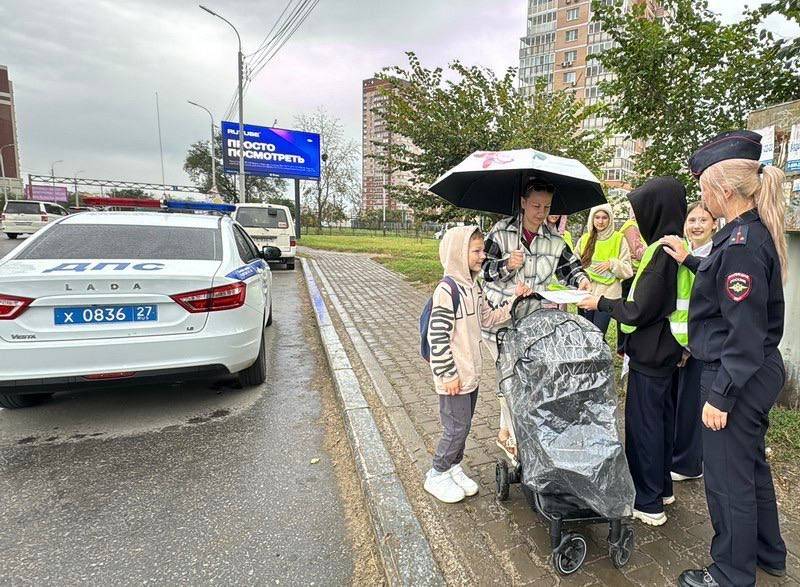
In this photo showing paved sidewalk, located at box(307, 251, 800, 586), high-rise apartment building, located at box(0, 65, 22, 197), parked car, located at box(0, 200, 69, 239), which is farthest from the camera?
high-rise apartment building, located at box(0, 65, 22, 197)

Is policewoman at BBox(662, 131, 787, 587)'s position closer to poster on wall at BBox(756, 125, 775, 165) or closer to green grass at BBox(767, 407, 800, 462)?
green grass at BBox(767, 407, 800, 462)

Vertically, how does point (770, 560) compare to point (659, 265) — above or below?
A: below

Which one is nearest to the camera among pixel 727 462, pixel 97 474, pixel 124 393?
pixel 727 462

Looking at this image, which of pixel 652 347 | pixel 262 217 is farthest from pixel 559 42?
pixel 652 347

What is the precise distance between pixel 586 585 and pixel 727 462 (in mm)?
742

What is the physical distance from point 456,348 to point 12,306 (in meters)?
2.89

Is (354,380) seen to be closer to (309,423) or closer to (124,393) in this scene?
(309,423)

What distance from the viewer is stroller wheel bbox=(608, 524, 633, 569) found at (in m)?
1.84

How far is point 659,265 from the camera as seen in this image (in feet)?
6.47

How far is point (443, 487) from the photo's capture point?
2.38 metres

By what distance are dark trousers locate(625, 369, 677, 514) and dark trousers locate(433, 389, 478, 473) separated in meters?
0.78

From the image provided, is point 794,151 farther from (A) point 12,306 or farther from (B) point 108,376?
Answer: (A) point 12,306

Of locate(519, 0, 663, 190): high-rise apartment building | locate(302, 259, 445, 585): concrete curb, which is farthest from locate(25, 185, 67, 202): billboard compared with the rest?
locate(302, 259, 445, 585): concrete curb

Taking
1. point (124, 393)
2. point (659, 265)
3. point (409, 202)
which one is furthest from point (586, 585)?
point (409, 202)
